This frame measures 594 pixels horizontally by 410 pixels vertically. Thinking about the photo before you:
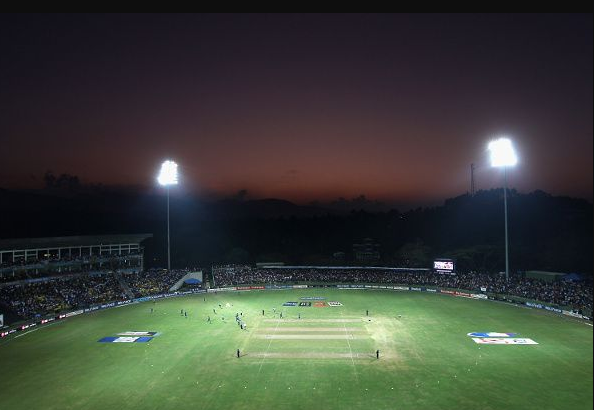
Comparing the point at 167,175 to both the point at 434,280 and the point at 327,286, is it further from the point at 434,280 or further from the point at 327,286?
the point at 434,280

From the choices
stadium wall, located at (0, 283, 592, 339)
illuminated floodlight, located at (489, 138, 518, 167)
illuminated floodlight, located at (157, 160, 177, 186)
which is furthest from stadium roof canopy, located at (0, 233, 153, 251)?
illuminated floodlight, located at (489, 138, 518, 167)

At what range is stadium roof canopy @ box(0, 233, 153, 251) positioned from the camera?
6531 cm

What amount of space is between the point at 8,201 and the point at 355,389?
499ft

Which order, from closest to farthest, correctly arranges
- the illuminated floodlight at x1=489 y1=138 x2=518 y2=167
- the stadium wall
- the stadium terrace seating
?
the stadium wall
the stadium terrace seating
the illuminated floodlight at x1=489 y1=138 x2=518 y2=167

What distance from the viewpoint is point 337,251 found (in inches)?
5394

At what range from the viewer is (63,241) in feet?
239

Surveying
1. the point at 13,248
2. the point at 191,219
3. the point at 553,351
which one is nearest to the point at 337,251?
the point at 191,219

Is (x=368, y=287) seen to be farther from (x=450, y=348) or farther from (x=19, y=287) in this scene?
(x=19, y=287)

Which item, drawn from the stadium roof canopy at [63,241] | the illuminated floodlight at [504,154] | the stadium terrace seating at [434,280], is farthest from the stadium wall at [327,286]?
the illuminated floodlight at [504,154]

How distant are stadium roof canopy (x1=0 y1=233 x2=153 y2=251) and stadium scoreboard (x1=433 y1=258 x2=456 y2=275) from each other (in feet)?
187

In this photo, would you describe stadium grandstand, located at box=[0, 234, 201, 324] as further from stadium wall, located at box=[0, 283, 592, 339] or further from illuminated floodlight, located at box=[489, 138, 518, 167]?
illuminated floodlight, located at box=[489, 138, 518, 167]

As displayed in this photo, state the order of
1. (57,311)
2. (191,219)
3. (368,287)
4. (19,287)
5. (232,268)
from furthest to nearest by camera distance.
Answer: (191,219)
(232,268)
(368,287)
(19,287)
(57,311)

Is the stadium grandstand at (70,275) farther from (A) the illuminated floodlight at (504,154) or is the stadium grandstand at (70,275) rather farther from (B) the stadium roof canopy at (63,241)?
(A) the illuminated floodlight at (504,154)

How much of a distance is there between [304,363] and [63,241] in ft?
184
